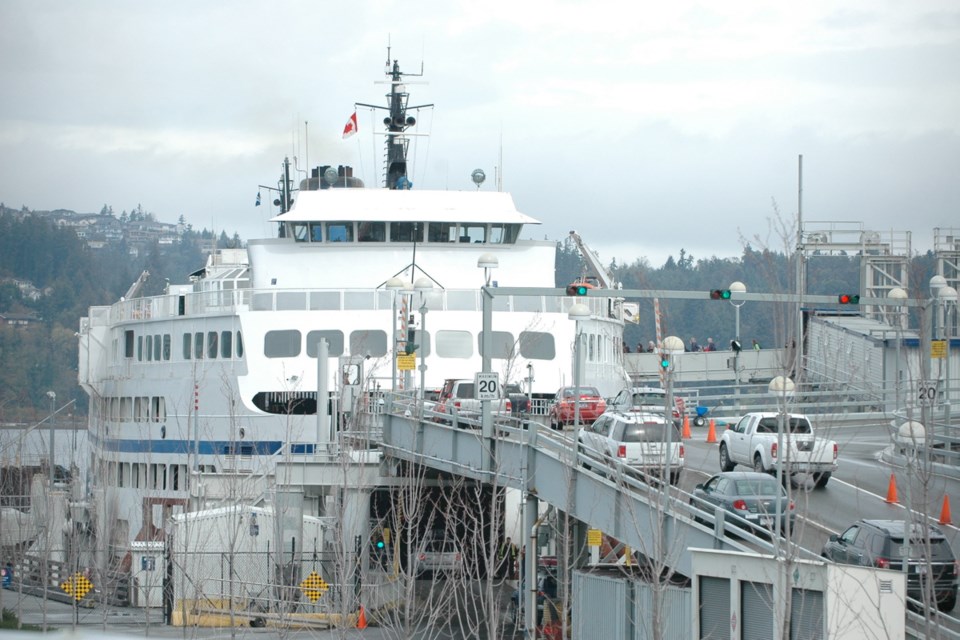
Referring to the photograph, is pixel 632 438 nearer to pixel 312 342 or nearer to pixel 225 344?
pixel 312 342

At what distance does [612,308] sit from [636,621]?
27.5 metres

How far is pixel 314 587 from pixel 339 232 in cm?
1690

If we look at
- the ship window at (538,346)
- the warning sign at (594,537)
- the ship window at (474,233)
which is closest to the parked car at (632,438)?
the warning sign at (594,537)

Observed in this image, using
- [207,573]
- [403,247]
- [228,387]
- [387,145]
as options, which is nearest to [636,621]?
[207,573]

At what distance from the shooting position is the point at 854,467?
33.1 meters

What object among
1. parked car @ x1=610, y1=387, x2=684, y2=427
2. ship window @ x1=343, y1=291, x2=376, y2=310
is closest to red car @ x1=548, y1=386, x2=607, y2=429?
parked car @ x1=610, y1=387, x2=684, y2=427

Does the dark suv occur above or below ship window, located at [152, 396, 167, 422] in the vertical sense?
below

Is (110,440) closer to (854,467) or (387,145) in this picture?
(387,145)

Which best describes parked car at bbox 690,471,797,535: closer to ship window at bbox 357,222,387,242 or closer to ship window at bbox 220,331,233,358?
ship window at bbox 220,331,233,358

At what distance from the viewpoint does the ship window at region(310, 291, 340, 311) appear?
39094 mm

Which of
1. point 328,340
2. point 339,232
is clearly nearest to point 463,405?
point 328,340

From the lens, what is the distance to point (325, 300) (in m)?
39.2

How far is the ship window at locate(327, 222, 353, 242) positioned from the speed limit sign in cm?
2071

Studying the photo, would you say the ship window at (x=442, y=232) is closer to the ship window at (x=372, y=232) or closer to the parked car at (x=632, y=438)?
the ship window at (x=372, y=232)
